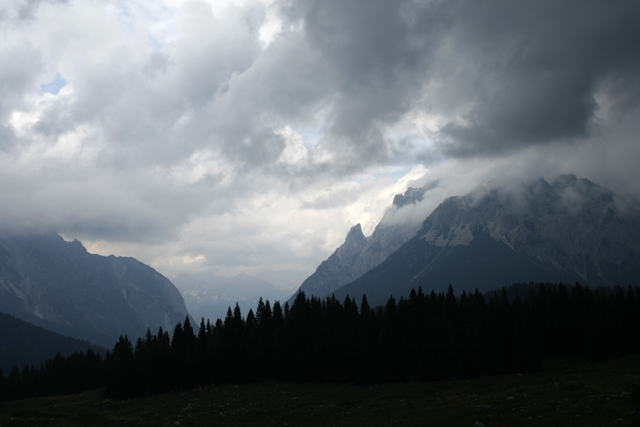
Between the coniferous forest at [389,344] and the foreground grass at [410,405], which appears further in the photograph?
the coniferous forest at [389,344]

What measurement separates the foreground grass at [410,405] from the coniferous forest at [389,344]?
7.09 m

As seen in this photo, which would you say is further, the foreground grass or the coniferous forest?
the coniferous forest

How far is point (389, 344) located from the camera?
3415 inches

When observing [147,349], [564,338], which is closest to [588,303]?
[564,338]

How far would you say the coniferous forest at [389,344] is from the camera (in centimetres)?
8269

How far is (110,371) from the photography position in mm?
113625

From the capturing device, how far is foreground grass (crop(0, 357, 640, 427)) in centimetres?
4009

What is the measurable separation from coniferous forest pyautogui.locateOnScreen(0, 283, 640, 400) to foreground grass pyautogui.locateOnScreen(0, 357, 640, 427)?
7090 mm

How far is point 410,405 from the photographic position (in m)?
53.1

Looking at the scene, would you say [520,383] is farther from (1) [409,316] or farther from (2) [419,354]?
(1) [409,316]

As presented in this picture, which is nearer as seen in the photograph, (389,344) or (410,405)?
(410,405)

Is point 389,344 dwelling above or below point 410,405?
above

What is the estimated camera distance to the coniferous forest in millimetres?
82688

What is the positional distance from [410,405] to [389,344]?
111 feet
